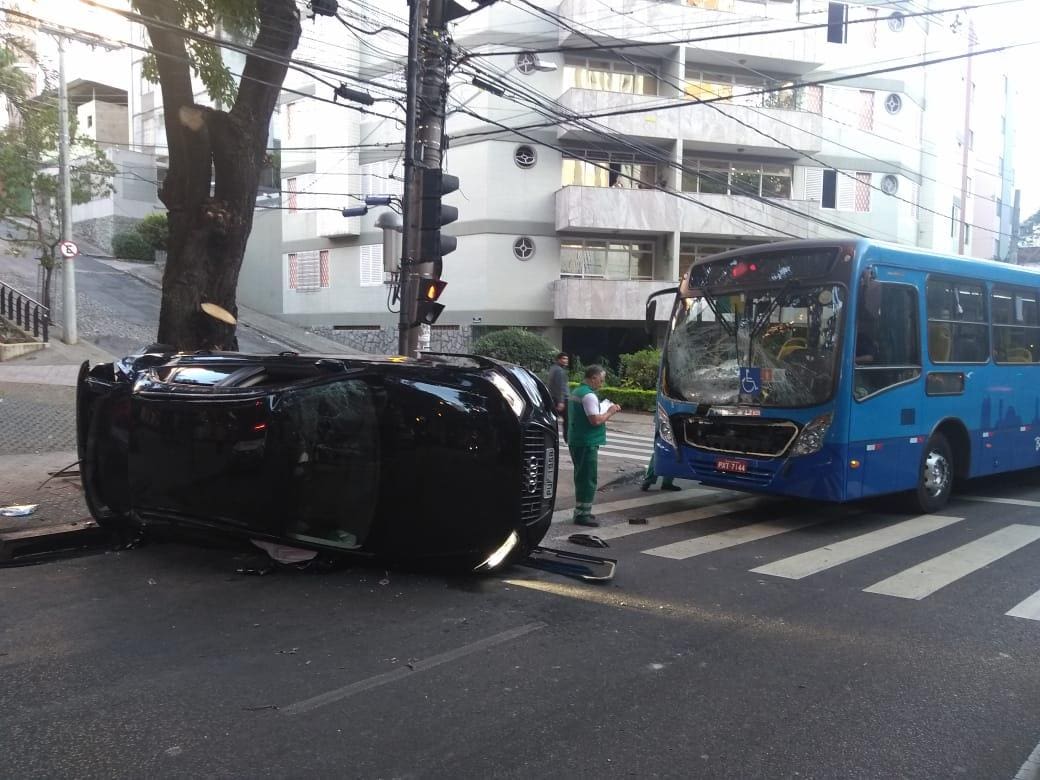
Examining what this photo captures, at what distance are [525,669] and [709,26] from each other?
26.1 metres

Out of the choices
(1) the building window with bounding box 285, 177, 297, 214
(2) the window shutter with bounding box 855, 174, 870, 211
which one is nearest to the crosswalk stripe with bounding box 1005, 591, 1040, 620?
(2) the window shutter with bounding box 855, 174, 870, 211

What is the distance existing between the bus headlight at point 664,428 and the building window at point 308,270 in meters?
23.5

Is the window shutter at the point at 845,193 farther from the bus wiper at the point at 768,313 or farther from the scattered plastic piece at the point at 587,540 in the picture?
the scattered plastic piece at the point at 587,540

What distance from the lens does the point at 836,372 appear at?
8312 millimetres

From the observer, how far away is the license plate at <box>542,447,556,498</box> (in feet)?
21.5

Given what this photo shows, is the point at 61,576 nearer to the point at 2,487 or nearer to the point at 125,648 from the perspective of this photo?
the point at 125,648

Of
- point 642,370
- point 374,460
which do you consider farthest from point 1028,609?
point 642,370

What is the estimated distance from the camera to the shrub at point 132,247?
3797cm

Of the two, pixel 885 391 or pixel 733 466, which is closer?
pixel 885 391

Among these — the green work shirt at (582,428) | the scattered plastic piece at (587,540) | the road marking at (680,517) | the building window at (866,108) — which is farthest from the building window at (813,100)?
the scattered plastic piece at (587,540)

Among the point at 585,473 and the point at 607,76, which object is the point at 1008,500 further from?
the point at 607,76

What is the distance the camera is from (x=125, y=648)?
4.85 metres

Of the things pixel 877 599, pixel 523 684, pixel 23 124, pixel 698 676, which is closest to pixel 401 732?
pixel 523 684

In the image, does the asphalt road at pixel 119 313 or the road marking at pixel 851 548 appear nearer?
the road marking at pixel 851 548
